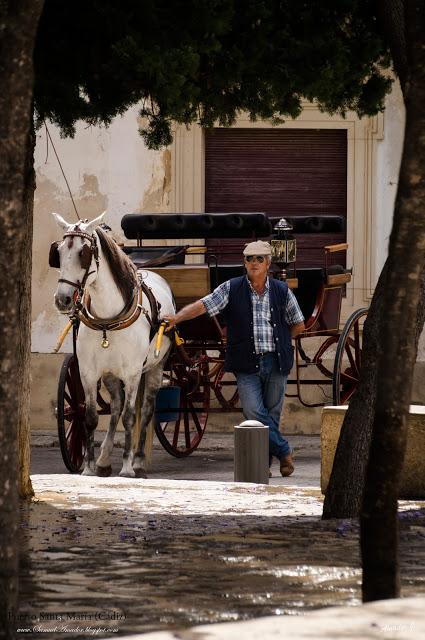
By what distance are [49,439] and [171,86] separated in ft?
33.8

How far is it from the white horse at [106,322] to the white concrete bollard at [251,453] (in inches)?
66.2

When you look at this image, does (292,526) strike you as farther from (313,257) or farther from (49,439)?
(313,257)

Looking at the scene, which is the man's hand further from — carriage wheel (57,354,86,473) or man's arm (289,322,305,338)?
carriage wheel (57,354,86,473)

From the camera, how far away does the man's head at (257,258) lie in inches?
538

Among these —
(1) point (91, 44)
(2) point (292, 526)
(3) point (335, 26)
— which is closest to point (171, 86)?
(1) point (91, 44)

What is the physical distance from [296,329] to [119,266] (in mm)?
1530

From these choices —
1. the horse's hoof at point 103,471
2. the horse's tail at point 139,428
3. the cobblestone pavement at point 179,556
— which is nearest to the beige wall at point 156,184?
the horse's tail at point 139,428

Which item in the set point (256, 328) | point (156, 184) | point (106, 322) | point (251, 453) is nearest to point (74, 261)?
point (106, 322)

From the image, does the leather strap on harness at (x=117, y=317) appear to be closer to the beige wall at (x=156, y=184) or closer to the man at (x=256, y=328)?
the man at (x=256, y=328)

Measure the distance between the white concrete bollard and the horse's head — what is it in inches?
75.6

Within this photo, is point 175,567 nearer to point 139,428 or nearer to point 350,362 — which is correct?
point 139,428

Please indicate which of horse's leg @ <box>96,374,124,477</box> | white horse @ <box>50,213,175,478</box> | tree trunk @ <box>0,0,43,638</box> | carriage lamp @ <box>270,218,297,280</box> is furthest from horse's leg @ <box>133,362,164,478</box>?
tree trunk @ <box>0,0,43,638</box>

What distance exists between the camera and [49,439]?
62.7 feet

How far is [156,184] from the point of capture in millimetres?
21266
